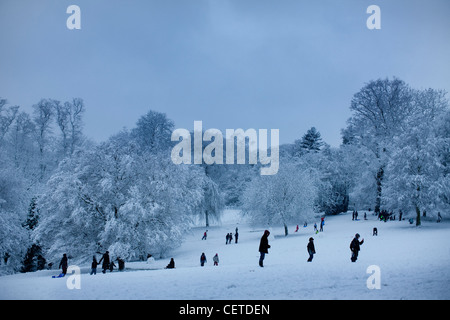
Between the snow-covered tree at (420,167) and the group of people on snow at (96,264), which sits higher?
the snow-covered tree at (420,167)

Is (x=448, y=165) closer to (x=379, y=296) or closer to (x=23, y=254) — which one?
(x=379, y=296)

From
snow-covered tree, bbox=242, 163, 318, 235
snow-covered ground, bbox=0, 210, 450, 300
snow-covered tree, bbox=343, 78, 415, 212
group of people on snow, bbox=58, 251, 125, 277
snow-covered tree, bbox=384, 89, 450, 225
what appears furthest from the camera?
snow-covered tree, bbox=343, 78, 415, 212

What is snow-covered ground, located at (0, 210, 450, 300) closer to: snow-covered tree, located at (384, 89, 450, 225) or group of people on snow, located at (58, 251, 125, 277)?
group of people on snow, located at (58, 251, 125, 277)

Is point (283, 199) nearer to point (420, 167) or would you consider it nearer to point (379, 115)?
point (420, 167)

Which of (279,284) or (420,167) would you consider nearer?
(279,284)

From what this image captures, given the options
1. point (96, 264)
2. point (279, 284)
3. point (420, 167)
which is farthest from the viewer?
point (420, 167)

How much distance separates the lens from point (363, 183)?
125 ft

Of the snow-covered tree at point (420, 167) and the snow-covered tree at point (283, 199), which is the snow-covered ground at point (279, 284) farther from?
the snow-covered tree at point (283, 199)

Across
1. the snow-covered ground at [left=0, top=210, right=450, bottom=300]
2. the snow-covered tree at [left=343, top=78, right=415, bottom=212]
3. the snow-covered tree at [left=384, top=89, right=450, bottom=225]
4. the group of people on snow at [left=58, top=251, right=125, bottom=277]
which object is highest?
the snow-covered tree at [left=343, top=78, right=415, bottom=212]

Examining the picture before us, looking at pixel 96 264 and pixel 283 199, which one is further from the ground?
pixel 283 199

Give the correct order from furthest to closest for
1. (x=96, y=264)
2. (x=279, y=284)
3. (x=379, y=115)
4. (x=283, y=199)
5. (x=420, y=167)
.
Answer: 1. (x=379, y=115)
2. (x=283, y=199)
3. (x=420, y=167)
4. (x=96, y=264)
5. (x=279, y=284)

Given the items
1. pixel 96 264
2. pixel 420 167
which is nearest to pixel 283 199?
pixel 420 167

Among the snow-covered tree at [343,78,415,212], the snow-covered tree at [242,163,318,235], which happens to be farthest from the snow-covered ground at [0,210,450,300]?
the snow-covered tree at [343,78,415,212]

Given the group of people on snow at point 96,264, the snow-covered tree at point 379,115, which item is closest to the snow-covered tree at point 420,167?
the snow-covered tree at point 379,115
